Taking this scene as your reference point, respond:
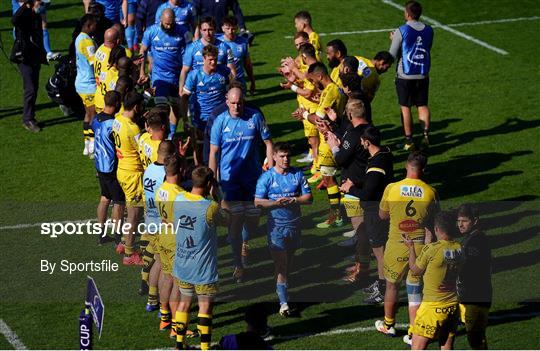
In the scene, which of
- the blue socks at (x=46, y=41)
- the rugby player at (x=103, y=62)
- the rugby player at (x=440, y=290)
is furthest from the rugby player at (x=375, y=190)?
the blue socks at (x=46, y=41)

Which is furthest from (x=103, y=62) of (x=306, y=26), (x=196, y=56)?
(x=306, y=26)

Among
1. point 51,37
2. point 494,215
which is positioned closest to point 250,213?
point 494,215

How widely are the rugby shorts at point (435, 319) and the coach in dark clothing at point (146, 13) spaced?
12529 millimetres

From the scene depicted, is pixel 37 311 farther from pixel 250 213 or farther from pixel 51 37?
pixel 51 37

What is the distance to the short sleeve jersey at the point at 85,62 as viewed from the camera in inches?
711

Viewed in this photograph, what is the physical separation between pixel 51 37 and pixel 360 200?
1431cm

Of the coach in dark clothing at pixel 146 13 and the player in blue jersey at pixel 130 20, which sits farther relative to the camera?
the player in blue jersey at pixel 130 20

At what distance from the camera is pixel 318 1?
27.9 m

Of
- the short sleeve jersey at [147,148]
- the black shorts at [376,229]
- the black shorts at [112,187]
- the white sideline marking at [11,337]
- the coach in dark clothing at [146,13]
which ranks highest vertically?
the coach in dark clothing at [146,13]

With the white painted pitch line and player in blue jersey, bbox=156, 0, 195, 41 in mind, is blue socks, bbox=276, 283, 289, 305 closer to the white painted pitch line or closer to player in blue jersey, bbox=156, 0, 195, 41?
player in blue jersey, bbox=156, 0, 195, 41

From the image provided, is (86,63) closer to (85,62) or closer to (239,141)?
(85,62)

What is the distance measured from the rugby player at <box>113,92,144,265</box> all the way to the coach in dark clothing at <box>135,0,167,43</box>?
25.6 feet

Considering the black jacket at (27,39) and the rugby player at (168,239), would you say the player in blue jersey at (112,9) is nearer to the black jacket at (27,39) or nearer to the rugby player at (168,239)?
the black jacket at (27,39)

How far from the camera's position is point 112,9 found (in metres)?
24.3
